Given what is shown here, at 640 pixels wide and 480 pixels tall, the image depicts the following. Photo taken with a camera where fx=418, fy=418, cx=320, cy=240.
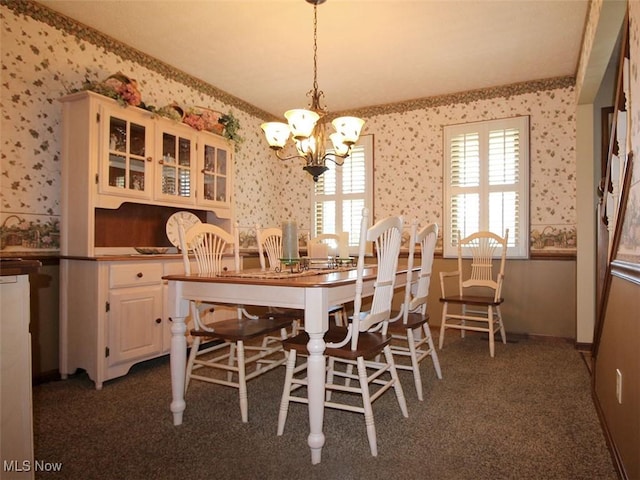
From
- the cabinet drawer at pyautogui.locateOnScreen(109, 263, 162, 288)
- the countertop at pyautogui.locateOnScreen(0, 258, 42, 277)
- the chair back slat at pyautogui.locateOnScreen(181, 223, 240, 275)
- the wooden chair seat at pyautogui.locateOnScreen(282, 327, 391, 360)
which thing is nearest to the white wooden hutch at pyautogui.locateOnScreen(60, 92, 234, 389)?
the cabinet drawer at pyautogui.locateOnScreen(109, 263, 162, 288)

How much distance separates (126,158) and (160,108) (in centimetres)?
63

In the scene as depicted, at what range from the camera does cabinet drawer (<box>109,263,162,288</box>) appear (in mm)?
2730

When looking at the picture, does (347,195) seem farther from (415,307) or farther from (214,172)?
(415,307)

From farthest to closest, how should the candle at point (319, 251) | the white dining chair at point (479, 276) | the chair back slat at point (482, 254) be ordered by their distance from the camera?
the chair back slat at point (482, 254), the white dining chair at point (479, 276), the candle at point (319, 251)

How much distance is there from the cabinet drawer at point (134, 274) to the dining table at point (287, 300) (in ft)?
2.67

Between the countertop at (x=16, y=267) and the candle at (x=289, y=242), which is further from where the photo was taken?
the candle at (x=289, y=242)

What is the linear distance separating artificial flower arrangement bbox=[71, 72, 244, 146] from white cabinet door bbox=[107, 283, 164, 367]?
1316 mm

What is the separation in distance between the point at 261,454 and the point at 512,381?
70.0 inches

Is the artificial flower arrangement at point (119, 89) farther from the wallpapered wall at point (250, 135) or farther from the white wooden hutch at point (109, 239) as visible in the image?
the wallpapered wall at point (250, 135)

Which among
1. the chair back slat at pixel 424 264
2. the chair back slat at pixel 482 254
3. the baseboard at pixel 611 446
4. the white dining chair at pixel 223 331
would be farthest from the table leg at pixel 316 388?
the chair back slat at pixel 482 254

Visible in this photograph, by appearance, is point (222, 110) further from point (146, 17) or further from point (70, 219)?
point (70, 219)

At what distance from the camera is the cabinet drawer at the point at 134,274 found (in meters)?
2.73

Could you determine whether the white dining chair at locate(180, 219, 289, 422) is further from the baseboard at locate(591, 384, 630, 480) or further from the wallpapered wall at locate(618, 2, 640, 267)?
the wallpapered wall at locate(618, 2, 640, 267)

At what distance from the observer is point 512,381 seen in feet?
8.98
